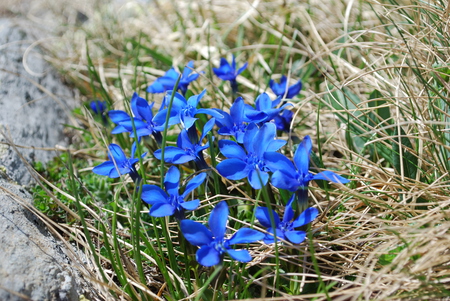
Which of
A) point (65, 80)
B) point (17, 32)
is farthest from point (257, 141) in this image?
point (17, 32)

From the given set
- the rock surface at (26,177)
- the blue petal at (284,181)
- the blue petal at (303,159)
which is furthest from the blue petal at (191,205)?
the rock surface at (26,177)

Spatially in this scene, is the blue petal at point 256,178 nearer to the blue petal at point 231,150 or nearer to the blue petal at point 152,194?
the blue petal at point 231,150

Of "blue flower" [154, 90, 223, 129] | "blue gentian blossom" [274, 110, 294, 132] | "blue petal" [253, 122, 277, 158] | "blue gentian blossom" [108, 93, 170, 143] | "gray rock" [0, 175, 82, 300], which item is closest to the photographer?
"gray rock" [0, 175, 82, 300]

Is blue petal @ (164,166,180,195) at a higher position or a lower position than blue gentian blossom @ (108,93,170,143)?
lower

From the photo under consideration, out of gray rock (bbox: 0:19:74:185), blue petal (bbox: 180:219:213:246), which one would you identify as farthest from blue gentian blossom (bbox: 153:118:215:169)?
gray rock (bbox: 0:19:74:185)

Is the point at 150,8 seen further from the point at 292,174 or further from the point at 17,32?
the point at 292,174

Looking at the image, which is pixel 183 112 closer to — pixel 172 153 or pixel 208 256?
pixel 172 153

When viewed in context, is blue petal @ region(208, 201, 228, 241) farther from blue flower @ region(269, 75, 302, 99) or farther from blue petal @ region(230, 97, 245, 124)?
blue flower @ region(269, 75, 302, 99)
